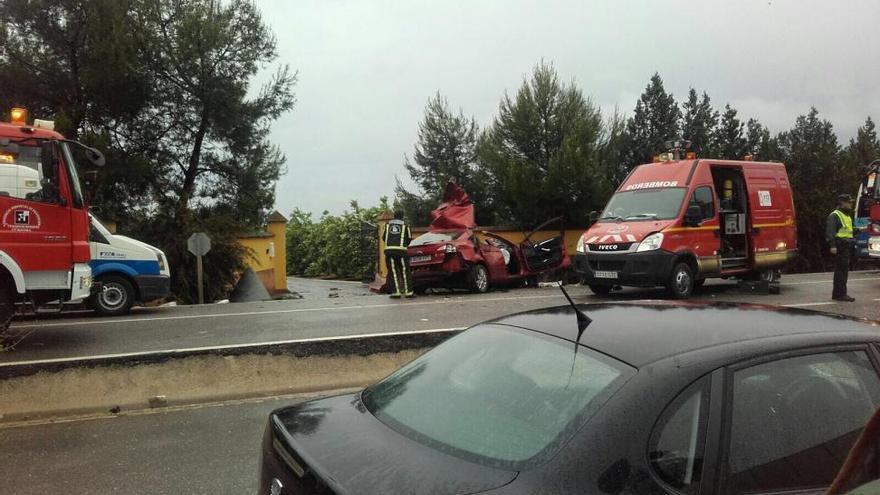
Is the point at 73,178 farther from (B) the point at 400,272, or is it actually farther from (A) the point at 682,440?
(A) the point at 682,440

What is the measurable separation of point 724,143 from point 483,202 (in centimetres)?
2244

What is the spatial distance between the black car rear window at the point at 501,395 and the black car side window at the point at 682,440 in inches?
7.3

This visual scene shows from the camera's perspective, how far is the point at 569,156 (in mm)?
24531

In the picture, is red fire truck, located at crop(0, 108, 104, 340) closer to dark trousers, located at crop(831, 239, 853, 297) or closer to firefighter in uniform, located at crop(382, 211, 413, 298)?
firefighter in uniform, located at crop(382, 211, 413, 298)

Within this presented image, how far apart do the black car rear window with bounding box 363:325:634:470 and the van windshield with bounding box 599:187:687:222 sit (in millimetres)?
9566

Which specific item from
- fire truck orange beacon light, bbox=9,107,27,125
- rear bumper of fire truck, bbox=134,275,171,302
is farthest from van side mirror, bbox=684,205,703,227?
fire truck orange beacon light, bbox=9,107,27,125

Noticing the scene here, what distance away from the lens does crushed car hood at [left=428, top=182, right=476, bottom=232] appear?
16.1 metres

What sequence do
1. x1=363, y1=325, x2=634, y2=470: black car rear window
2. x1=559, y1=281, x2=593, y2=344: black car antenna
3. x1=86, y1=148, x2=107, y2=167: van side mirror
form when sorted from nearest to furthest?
x1=363, y1=325, x2=634, y2=470: black car rear window
x1=559, y1=281, x2=593, y2=344: black car antenna
x1=86, y1=148, x2=107, y2=167: van side mirror

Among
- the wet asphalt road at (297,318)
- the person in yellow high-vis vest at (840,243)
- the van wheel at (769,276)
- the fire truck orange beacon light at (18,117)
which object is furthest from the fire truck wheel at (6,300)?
the van wheel at (769,276)

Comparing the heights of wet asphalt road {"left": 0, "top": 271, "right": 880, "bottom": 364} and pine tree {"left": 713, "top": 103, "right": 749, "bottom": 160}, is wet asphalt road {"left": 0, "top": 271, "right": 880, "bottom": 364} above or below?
below

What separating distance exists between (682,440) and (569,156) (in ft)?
76.0

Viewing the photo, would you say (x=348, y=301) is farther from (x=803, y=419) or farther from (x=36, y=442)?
(x=803, y=419)

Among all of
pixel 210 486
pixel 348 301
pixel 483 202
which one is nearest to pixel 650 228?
pixel 348 301

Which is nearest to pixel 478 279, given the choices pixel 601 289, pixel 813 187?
pixel 601 289
